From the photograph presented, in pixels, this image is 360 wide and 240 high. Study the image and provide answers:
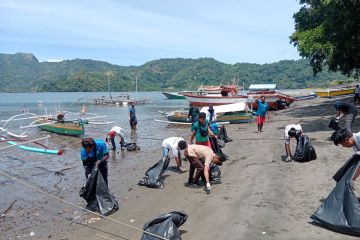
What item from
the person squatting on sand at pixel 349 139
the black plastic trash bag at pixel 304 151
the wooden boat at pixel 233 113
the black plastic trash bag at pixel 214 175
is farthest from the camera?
the wooden boat at pixel 233 113

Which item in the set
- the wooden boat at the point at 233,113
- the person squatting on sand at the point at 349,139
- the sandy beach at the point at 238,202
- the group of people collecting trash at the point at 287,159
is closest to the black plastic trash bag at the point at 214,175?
the group of people collecting trash at the point at 287,159

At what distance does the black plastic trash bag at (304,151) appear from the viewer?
10.4m

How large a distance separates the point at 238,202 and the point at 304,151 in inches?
147

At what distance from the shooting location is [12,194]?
1003cm

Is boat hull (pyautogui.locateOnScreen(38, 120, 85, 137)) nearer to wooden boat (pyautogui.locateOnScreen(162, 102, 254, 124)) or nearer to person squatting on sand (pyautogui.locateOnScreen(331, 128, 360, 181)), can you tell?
wooden boat (pyautogui.locateOnScreen(162, 102, 254, 124))

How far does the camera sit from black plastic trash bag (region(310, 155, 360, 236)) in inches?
219

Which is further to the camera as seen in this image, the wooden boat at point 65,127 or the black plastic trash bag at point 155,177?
the wooden boat at point 65,127

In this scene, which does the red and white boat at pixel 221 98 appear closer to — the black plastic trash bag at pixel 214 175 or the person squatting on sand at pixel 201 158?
the black plastic trash bag at pixel 214 175

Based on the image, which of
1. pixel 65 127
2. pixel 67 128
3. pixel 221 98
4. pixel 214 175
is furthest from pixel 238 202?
pixel 221 98

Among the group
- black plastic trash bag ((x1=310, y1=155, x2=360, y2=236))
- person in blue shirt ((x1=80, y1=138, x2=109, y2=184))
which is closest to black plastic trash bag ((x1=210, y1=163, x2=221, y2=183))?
person in blue shirt ((x1=80, y1=138, x2=109, y2=184))

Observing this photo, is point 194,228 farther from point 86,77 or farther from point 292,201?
point 86,77

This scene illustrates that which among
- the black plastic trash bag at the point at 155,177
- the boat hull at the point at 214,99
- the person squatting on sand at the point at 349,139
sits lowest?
the black plastic trash bag at the point at 155,177

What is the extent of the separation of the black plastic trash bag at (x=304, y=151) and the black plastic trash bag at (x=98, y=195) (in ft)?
17.8

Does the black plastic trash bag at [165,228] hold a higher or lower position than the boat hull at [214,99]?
lower
